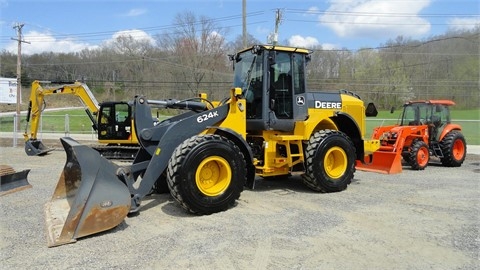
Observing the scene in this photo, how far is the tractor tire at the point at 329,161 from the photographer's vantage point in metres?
6.84

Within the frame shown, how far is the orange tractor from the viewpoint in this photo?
10.1m

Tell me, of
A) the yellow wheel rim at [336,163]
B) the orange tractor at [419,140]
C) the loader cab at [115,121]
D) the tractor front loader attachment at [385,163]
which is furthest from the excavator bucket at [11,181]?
the orange tractor at [419,140]

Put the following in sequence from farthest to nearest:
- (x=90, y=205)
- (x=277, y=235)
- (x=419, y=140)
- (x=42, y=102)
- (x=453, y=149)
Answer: (x=42, y=102), (x=453, y=149), (x=419, y=140), (x=277, y=235), (x=90, y=205)

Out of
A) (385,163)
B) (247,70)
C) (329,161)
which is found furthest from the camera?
(385,163)

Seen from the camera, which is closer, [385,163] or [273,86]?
[273,86]

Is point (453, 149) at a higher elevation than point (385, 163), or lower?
higher

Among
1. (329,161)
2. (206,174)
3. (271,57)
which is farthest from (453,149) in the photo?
(206,174)

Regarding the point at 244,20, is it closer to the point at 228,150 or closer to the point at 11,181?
the point at 11,181

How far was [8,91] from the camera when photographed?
2444 centimetres

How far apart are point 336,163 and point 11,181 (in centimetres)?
610

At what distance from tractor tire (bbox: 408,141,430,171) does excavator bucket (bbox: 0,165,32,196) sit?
915 centimetres

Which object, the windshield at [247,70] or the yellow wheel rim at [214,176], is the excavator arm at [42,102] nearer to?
the windshield at [247,70]

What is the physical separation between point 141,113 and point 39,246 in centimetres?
241

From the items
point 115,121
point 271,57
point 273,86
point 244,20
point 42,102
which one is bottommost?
point 115,121
